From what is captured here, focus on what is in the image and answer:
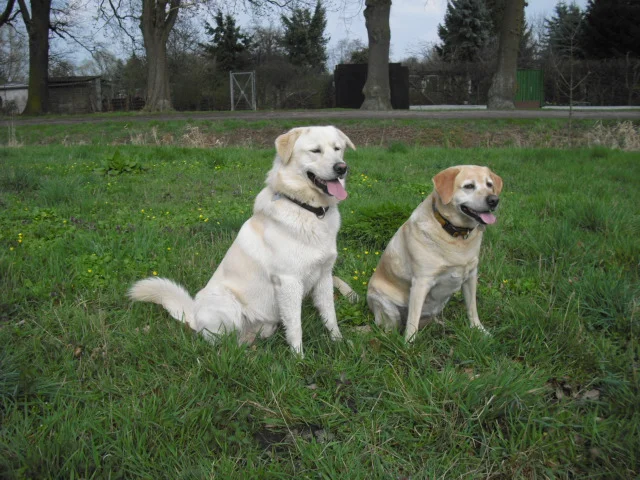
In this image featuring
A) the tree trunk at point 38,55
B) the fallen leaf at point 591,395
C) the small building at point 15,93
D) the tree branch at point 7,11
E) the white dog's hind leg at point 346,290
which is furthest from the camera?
the small building at point 15,93

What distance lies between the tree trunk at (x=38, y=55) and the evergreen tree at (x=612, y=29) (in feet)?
Answer: 115

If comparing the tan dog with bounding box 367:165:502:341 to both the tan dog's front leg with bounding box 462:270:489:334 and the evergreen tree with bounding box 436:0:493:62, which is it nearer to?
the tan dog's front leg with bounding box 462:270:489:334

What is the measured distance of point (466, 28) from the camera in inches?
1496

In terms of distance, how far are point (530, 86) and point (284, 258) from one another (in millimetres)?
30609

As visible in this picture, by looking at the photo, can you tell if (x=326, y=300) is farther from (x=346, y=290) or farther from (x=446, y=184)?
(x=446, y=184)

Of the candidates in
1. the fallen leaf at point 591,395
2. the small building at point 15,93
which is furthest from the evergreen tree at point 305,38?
the fallen leaf at point 591,395

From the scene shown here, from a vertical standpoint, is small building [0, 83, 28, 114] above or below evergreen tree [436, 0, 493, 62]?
below

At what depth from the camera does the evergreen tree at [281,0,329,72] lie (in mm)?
39625

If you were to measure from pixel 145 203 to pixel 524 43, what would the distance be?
143ft

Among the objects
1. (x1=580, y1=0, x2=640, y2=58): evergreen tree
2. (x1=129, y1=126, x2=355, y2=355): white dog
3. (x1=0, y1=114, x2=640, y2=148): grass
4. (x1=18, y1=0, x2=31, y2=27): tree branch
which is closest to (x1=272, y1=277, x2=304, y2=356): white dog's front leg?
(x1=129, y1=126, x2=355, y2=355): white dog

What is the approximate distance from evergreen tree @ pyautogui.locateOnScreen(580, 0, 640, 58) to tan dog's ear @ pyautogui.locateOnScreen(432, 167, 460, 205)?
114 ft

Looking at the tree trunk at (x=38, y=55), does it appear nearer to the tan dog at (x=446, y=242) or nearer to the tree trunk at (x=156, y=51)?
the tree trunk at (x=156, y=51)

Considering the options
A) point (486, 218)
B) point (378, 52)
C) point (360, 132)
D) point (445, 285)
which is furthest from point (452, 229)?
point (378, 52)

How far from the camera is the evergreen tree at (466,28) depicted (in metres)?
37.9
